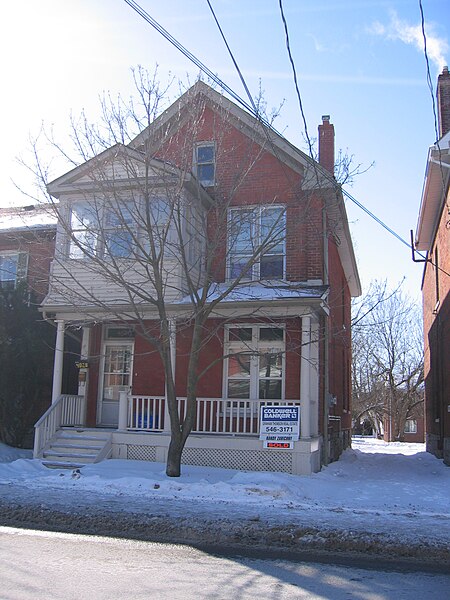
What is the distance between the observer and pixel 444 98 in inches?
728

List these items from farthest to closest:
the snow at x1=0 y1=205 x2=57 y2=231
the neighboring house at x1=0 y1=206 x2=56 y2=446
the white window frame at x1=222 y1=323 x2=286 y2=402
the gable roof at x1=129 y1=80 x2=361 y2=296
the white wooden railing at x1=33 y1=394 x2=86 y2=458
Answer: the snow at x1=0 y1=205 x2=57 y2=231 < the neighboring house at x1=0 y1=206 x2=56 y2=446 < the white window frame at x1=222 y1=323 x2=286 y2=402 < the white wooden railing at x1=33 y1=394 x2=86 y2=458 < the gable roof at x1=129 y1=80 x2=361 y2=296

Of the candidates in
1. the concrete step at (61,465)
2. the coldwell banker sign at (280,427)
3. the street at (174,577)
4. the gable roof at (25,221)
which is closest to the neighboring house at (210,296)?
the coldwell banker sign at (280,427)

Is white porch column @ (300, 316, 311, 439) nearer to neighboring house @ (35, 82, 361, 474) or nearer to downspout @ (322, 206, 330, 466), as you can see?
neighboring house @ (35, 82, 361, 474)

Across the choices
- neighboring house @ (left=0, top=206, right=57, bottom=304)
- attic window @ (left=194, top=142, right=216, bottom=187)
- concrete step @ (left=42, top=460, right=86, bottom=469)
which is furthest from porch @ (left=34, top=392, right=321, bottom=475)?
attic window @ (left=194, top=142, right=216, bottom=187)

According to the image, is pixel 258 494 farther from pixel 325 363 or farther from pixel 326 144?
pixel 326 144

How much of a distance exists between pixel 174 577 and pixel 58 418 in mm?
9369

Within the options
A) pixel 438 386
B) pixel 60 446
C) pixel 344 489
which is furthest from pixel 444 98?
pixel 60 446

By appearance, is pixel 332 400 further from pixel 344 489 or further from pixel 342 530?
pixel 342 530

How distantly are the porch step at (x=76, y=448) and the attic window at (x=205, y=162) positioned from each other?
7.01 m

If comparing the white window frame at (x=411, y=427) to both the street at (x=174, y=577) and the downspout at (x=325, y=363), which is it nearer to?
the downspout at (x=325, y=363)

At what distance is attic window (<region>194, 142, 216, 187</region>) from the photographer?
52.9 feet

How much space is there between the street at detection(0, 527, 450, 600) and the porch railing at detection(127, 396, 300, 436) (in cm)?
677

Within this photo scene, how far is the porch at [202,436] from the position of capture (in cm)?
1288

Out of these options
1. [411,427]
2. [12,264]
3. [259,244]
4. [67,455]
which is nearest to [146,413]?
[67,455]
